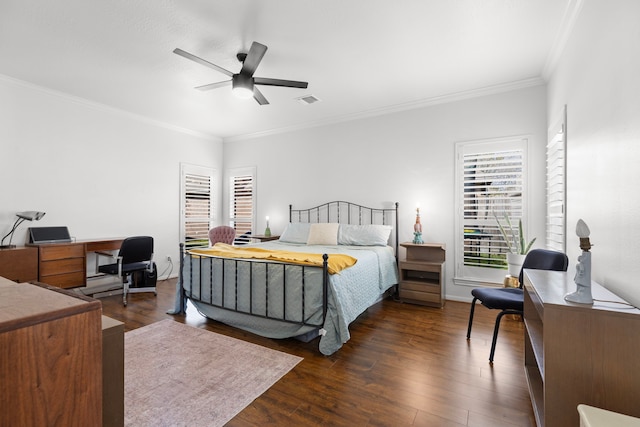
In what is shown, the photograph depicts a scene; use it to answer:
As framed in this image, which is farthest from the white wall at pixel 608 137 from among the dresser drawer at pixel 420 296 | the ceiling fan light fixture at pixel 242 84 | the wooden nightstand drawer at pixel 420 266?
the ceiling fan light fixture at pixel 242 84

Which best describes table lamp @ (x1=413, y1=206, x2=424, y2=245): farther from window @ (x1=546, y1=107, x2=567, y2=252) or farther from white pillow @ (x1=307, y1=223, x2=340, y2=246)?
window @ (x1=546, y1=107, x2=567, y2=252)

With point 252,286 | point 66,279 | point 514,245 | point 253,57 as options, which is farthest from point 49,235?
point 514,245

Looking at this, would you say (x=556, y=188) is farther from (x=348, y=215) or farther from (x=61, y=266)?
(x=61, y=266)

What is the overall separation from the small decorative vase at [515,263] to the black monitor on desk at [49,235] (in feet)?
18.1

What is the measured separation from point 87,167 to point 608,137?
18.7 ft

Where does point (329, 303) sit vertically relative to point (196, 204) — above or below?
below

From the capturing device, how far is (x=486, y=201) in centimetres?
392

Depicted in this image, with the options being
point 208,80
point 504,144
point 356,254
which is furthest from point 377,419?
point 208,80

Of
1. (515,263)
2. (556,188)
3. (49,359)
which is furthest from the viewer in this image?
(515,263)

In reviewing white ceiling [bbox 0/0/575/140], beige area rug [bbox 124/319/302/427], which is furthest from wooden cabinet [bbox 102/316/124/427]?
white ceiling [bbox 0/0/575/140]

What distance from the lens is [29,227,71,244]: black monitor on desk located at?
3.77 m

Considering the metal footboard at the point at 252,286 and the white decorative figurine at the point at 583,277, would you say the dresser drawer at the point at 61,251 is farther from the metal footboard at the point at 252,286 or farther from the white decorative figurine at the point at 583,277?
the white decorative figurine at the point at 583,277

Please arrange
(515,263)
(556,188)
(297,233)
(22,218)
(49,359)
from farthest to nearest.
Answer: (297,233) → (22,218) → (515,263) → (556,188) → (49,359)

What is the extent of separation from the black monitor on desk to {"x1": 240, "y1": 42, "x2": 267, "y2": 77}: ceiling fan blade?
130 inches
